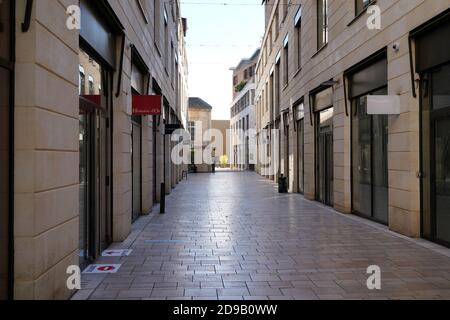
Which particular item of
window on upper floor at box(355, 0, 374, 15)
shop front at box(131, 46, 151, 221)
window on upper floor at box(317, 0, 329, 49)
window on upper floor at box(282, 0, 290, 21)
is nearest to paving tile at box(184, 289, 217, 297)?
shop front at box(131, 46, 151, 221)

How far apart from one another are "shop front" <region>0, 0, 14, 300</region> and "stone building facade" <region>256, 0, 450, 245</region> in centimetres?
636

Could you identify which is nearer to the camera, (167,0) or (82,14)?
(82,14)

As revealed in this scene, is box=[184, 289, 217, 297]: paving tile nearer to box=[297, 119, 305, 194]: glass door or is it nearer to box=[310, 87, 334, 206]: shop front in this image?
box=[310, 87, 334, 206]: shop front

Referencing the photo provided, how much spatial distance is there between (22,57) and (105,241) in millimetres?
4608

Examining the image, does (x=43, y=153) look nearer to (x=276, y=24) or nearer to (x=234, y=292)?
(x=234, y=292)

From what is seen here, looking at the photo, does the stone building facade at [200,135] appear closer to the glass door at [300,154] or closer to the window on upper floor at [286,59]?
the window on upper floor at [286,59]

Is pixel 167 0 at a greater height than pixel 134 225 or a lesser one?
greater

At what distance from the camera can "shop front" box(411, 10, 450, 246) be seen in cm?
779

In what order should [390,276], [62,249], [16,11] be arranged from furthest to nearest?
[390,276] → [62,249] → [16,11]

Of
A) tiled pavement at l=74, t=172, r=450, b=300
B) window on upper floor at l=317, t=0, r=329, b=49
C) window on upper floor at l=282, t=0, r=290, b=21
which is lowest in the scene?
tiled pavement at l=74, t=172, r=450, b=300
